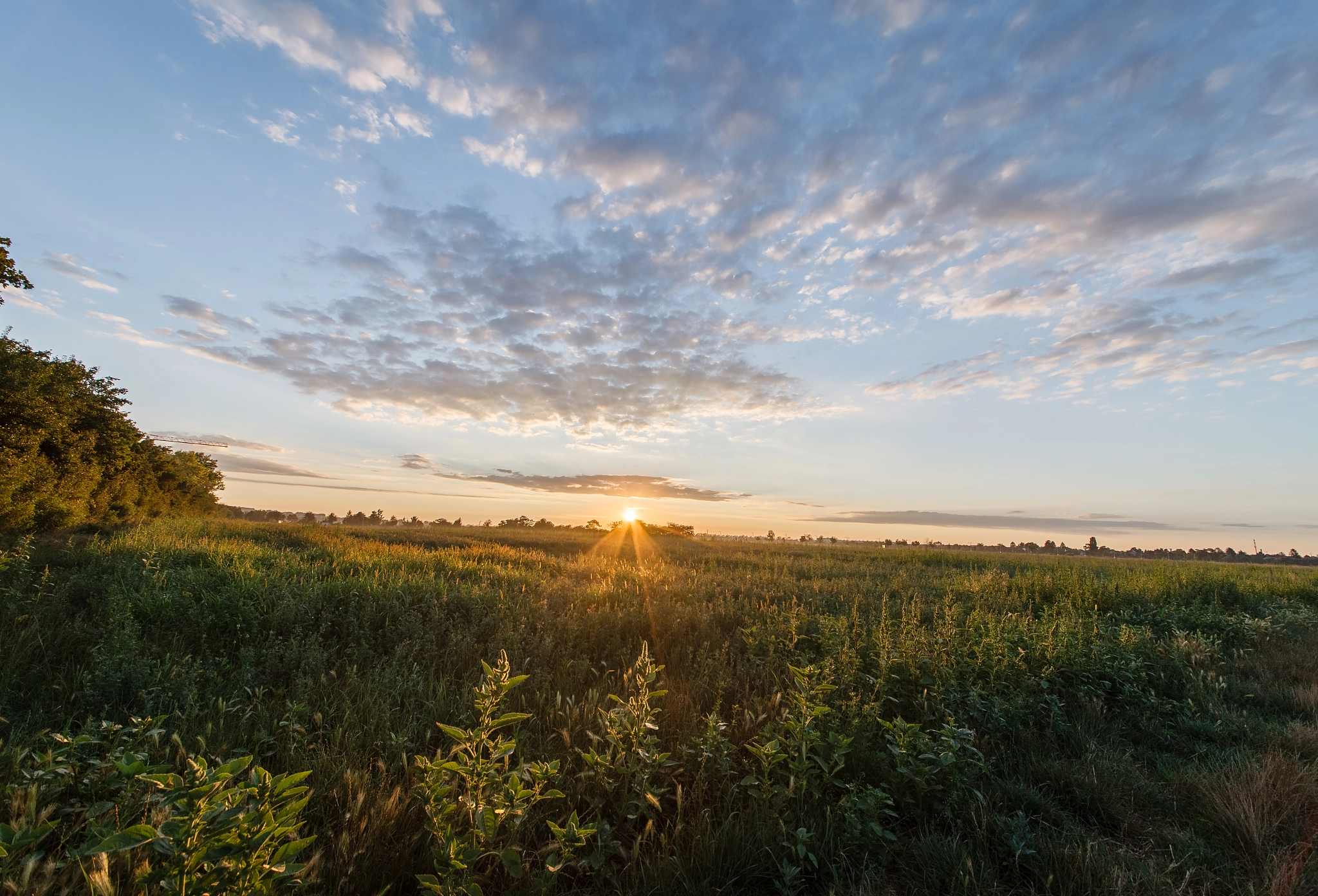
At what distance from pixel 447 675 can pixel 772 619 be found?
168 inches

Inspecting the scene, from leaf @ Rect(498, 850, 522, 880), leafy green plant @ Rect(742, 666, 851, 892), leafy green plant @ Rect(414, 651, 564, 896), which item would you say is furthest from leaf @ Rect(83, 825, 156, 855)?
leafy green plant @ Rect(742, 666, 851, 892)

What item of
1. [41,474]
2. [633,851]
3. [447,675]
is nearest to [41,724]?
[447,675]

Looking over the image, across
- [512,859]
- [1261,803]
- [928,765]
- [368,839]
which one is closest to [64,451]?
[368,839]

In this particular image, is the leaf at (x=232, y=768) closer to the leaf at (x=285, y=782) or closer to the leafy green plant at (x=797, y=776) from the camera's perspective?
the leaf at (x=285, y=782)

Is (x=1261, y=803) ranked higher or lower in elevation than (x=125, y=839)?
lower

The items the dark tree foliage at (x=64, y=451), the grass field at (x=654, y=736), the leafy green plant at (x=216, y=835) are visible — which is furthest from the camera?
the dark tree foliage at (x=64, y=451)

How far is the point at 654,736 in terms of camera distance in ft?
11.4

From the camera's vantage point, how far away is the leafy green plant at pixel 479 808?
2123 mm

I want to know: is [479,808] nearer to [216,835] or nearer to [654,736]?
[216,835]

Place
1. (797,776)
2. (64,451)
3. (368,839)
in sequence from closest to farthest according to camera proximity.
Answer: (368,839) < (797,776) < (64,451)

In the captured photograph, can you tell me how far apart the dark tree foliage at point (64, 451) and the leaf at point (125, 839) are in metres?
14.1

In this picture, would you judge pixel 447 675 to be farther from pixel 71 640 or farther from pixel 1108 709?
Result: pixel 1108 709

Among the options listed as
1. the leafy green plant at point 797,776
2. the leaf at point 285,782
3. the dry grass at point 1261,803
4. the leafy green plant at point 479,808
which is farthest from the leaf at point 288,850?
the dry grass at point 1261,803

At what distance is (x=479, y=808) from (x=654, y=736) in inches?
59.3
